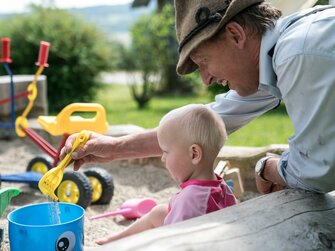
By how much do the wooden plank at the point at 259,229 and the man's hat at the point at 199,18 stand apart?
0.57 m

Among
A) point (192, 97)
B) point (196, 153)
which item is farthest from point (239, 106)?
point (192, 97)

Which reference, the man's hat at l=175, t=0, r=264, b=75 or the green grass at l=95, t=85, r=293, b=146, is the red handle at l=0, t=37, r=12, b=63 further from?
the green grass at l=95, t=85, r=293, b=146

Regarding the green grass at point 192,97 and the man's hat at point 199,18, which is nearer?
the man's hat at point 199,18

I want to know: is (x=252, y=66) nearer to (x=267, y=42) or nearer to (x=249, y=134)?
(x=267, y=42)

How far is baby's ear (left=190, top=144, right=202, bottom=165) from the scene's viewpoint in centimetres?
188

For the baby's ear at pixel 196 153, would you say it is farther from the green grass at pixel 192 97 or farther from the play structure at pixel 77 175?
the green grass at pixel 192 97

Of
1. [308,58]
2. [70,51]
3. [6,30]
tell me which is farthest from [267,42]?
[6,30]

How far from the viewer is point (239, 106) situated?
2395 mm

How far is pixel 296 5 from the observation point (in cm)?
275

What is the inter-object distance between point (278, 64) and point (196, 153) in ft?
1.38

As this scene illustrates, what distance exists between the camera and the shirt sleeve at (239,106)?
237 centimetres

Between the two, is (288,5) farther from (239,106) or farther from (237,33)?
(237,33)

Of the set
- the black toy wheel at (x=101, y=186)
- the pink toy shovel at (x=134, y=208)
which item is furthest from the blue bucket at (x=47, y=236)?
the black toy wheel at (x=101, y=186)

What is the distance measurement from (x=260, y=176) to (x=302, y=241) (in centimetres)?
50
